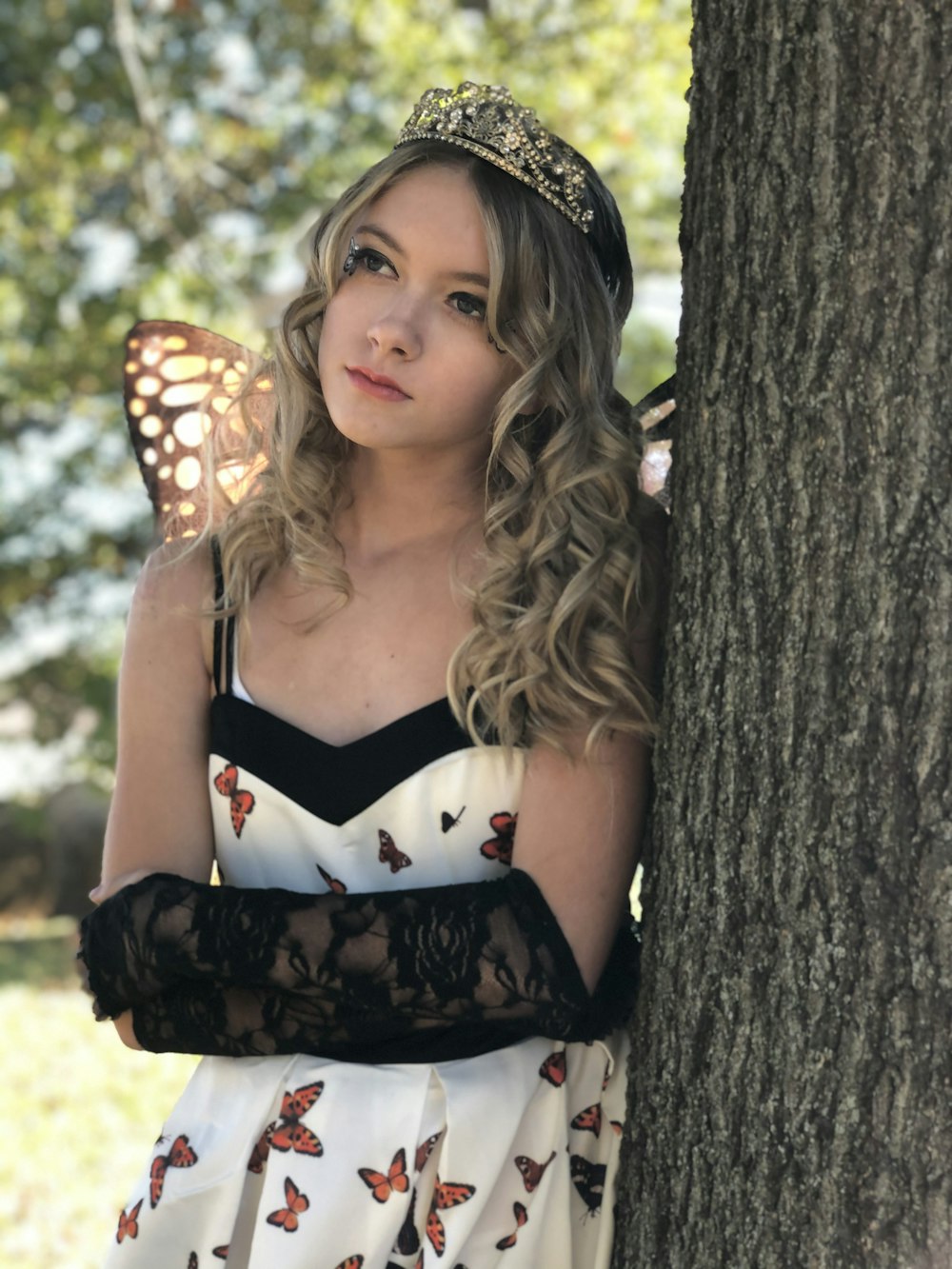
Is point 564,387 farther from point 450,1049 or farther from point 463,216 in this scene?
point 450,1049

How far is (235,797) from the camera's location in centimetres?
240

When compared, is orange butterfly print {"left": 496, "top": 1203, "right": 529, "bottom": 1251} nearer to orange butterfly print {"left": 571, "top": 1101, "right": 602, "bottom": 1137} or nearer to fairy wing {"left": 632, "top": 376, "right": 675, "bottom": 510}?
orange butterfly print {"left": 571, "top": 1101, "right": 602, "bottom": 1137}

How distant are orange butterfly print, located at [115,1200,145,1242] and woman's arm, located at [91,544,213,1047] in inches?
9.3

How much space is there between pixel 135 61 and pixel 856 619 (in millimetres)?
5925

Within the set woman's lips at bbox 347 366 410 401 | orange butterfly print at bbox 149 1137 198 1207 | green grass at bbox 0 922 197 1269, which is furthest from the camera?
green grass at bbox 0 922 197 1269

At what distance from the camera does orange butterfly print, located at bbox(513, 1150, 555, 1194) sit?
223cm

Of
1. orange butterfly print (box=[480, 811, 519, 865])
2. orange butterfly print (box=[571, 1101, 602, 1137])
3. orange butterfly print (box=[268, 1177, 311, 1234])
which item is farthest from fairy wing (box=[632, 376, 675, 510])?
orange butterfly print (box=[268, 1177, 311, 1234])

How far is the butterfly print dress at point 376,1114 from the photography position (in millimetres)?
2154

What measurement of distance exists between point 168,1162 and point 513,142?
1.64 metres

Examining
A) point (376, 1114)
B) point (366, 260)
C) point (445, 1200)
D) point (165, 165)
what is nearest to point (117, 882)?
point (376, 1114)

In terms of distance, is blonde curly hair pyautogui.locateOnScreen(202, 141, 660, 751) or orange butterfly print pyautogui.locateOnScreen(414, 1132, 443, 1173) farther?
blonde curly hair pyautogui.locateOnScreen(202, 141, 660, 751)

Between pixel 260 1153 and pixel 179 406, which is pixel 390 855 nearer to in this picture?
pixel 260 1153

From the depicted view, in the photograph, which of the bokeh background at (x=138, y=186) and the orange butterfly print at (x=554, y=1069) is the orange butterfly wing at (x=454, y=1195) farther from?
the bokeh background at (x=138, y=186)

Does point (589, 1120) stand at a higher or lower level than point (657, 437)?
lower
